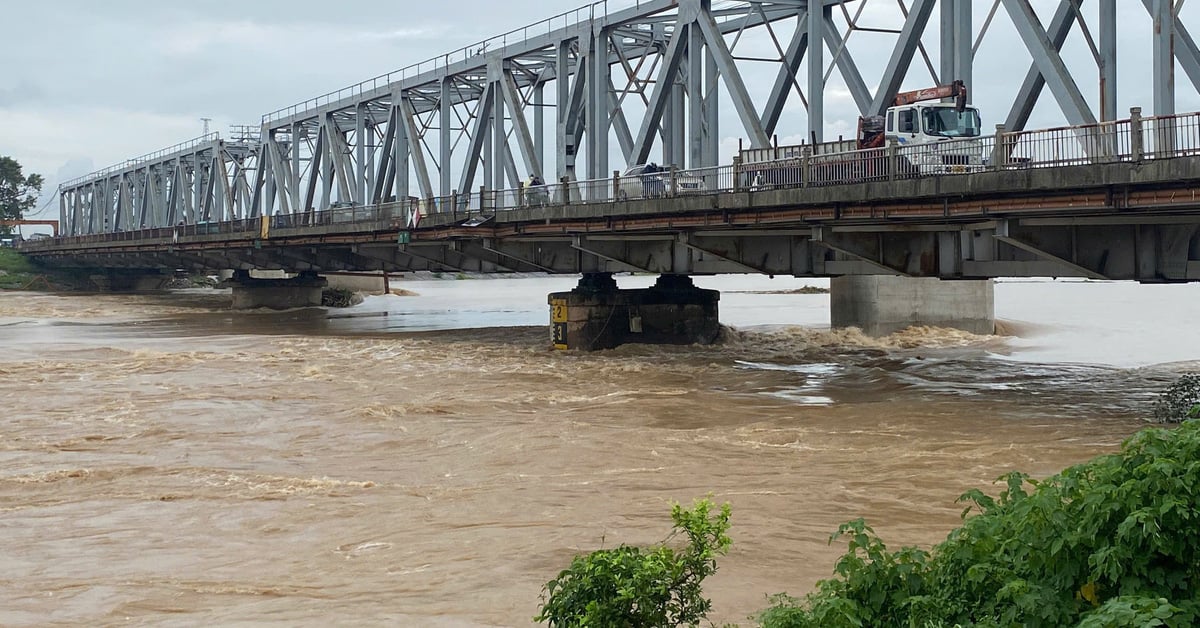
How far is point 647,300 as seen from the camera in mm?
40938

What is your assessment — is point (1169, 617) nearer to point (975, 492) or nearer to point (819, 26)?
point (975, 492)

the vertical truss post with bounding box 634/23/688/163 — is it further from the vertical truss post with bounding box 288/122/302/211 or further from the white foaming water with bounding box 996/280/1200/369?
the vertical truss post with bounding box 288/122/302/211

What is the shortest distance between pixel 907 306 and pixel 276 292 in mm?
44628

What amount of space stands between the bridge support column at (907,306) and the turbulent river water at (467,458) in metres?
4.78

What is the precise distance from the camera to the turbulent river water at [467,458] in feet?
35.7

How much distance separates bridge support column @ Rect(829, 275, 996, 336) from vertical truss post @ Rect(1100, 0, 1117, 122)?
21.1 meters

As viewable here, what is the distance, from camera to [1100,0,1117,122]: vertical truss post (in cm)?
2430

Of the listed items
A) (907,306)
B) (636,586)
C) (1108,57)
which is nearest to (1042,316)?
(907,306)

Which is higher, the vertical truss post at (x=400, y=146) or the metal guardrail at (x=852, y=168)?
the vertical truss post at (x=400, y=146)

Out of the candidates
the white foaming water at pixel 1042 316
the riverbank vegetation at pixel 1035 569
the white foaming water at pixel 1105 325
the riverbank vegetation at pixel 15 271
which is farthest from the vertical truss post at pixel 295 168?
the riverbank vegetation at pixel 1035 569

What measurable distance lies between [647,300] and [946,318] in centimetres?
1364

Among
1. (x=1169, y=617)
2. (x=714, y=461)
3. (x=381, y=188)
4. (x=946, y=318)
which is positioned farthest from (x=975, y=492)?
(x=381, y=188)

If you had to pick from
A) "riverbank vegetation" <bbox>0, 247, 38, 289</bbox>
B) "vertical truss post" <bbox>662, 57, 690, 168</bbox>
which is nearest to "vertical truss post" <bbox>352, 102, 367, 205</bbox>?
"vertical truss post" <bbox>662, 57, 690, 168</bbox>

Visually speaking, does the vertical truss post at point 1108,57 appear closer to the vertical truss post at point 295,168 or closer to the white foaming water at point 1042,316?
the white foaming water at point 1042,316
